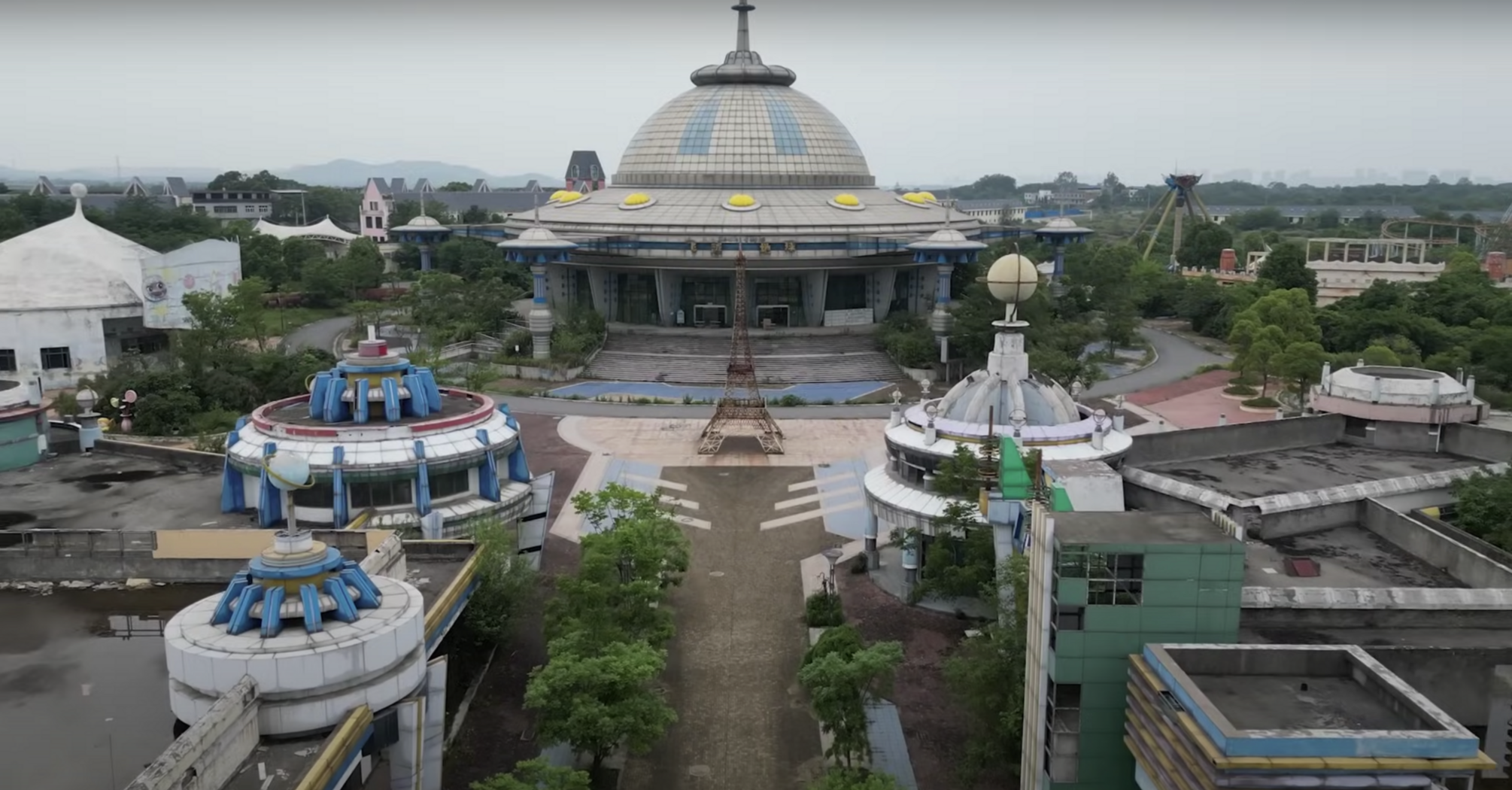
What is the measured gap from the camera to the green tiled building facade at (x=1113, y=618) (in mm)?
16875

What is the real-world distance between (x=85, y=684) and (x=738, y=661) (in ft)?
44.5

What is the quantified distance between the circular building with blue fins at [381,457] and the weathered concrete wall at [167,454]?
3.34 m

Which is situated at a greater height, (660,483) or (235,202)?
(235,202)

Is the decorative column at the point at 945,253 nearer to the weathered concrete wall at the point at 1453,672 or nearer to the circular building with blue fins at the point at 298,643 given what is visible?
the weathered concrete wall at the point at 1453,672

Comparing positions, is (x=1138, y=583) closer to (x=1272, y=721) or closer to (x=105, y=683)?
(x=1272, y=721)

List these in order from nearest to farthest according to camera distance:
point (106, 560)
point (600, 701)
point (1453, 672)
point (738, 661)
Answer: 1. point (1453, 672)
2. point (600, 701)
3. point (106, 560)
4. point (738, 661)

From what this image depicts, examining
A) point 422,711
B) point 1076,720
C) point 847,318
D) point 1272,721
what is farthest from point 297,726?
point 847,318

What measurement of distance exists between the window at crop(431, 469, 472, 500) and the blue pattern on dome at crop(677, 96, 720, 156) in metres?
51.3

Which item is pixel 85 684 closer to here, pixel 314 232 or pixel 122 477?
pixel 122 477

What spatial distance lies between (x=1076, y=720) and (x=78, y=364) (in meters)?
59.3

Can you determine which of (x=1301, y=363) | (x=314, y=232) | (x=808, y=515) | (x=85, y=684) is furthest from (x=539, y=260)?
(x=314, y=232)

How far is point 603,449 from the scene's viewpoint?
4644 cm

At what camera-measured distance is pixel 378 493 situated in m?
28.3

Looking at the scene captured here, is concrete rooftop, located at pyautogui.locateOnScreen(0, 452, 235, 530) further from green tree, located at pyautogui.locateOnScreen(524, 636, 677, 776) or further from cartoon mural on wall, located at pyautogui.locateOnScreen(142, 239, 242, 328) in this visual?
cartoon mural on wall, located at pyautogui.locateOnScreen(142, 239, 242, 328)
